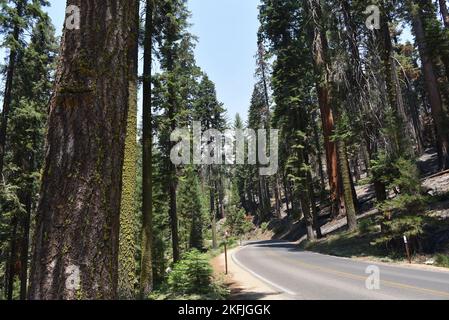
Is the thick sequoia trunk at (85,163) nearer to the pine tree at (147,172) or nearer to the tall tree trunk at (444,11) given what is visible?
the pine tree at (147,172)

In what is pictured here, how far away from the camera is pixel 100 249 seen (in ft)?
9.06

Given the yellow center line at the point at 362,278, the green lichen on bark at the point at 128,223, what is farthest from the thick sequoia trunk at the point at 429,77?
the green lichen on bark at the point at 128,223

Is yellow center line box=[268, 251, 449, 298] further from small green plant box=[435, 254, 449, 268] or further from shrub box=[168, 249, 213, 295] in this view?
shrub box=[168, 249, 213, 295]

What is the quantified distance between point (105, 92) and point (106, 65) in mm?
237

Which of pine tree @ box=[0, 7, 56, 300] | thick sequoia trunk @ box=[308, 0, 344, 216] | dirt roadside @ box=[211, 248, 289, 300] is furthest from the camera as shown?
thick sequoia trunk @ box=[308, 0, 344, 216]

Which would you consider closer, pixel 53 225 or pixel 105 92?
Answer: pixel 53 225

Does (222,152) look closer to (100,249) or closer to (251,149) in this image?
(251,149)

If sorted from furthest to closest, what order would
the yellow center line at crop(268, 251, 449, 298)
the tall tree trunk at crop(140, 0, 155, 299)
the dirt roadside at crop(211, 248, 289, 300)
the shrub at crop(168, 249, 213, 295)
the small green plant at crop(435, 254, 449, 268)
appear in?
the tall tree trunk at crop(140, 0, 155, 299) < the small green plant at crop(435, 254, 449, 268) < the shrub at crop(168, 249, 213, 295) < the dirt roadside at crop(211, 248, 289, 300) < the yellow center line at crop(268, 251, 449, 298)

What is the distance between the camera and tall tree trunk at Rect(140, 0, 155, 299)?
13602 mm

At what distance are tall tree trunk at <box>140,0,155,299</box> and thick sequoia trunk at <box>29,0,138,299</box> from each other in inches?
426

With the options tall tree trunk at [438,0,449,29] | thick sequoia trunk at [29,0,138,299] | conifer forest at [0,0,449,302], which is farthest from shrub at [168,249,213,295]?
tall tree trunk at [438,0,449,29]

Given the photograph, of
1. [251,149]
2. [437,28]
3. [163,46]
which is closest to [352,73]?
[437,28]

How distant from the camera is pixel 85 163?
9.24ft

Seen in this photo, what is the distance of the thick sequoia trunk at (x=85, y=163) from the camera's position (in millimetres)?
2652
